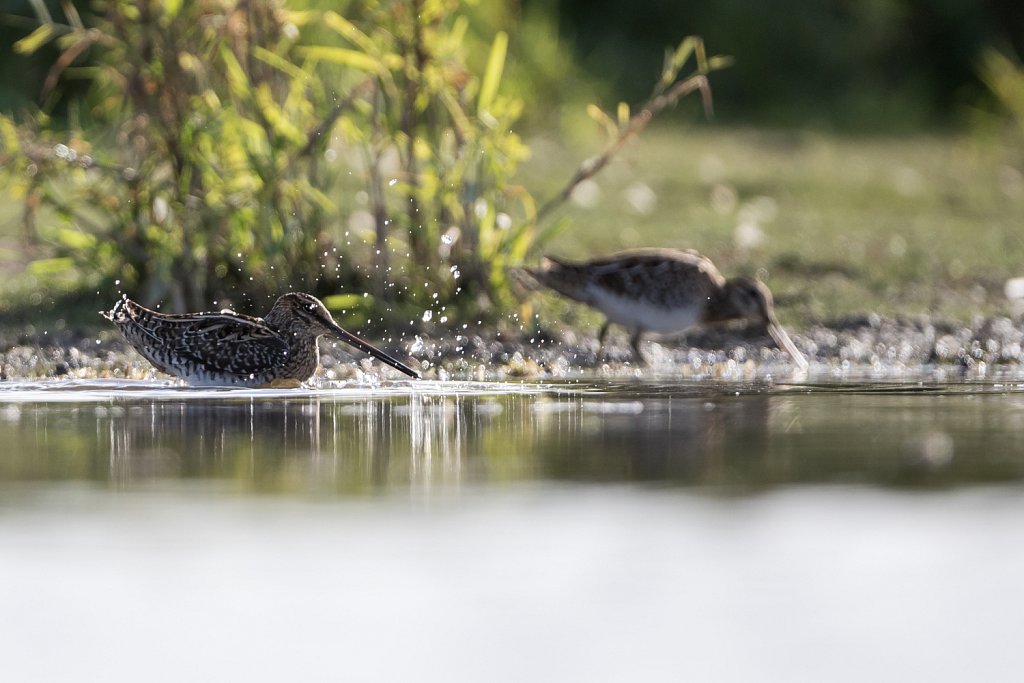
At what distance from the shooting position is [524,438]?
6164 mm

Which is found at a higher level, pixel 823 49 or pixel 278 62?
pixel 823 49

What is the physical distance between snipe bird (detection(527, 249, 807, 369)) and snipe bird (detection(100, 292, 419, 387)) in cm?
136

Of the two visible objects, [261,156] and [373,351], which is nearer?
[373,351]

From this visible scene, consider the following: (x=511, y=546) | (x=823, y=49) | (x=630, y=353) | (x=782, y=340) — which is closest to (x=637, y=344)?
(x=630, y=353)

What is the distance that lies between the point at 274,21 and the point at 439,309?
64.5 inches

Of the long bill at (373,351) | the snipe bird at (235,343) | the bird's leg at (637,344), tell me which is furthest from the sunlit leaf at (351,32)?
the bird's leg at (637,344)

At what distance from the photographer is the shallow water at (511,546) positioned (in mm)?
3631

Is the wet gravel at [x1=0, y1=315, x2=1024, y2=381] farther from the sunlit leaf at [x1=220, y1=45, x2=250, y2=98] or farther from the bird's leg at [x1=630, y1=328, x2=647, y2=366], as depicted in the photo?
the sunlit leaf at [x1=220, y1=45, x2=250, y2=98]

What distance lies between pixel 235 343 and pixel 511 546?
3.72 metres

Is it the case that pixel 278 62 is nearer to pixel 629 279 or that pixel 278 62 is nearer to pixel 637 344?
pixel 629 279

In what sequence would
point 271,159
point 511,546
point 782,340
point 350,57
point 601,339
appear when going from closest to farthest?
1. point 511,546
2. point 350,57
3. point 271,159
4. point 601,339
5. point 782,340

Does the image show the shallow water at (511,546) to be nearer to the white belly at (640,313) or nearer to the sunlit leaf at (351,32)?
the white belly at (640,313)

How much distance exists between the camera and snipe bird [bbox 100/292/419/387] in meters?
7.82

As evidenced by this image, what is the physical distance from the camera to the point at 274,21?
8.77 metres
